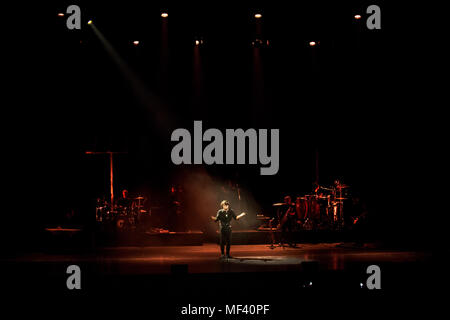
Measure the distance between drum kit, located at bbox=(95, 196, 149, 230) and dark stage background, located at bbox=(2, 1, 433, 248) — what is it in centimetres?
82

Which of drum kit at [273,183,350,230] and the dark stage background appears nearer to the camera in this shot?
the dark stage background

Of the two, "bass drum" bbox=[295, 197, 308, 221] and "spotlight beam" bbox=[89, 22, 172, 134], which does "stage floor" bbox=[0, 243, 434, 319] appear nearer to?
"bass drum" bbox=[295, 197, 308, 221]

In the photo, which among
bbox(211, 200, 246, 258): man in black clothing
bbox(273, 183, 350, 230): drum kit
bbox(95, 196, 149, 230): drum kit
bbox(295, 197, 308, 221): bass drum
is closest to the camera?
bbox(211, 200, 246, 258): man in black clothing

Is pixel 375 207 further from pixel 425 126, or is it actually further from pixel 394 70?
pixel 394 70

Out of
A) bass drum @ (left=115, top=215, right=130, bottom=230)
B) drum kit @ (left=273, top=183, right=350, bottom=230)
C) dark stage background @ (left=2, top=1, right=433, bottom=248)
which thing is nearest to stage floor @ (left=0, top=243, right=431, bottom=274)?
bass drum @ (left=115, top=215, right=130, bottom=230)

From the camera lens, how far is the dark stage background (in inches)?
642

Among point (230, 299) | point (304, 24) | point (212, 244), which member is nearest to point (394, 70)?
point (304, 24)

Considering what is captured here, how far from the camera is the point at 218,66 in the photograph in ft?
61.2

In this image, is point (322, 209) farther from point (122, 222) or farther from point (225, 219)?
point (122, 222)

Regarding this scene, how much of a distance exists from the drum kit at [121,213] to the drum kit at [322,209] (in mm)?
4538

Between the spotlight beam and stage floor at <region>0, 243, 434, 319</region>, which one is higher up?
the spotlight beam

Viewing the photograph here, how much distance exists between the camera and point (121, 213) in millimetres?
17469

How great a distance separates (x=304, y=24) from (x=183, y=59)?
460 centimetres
